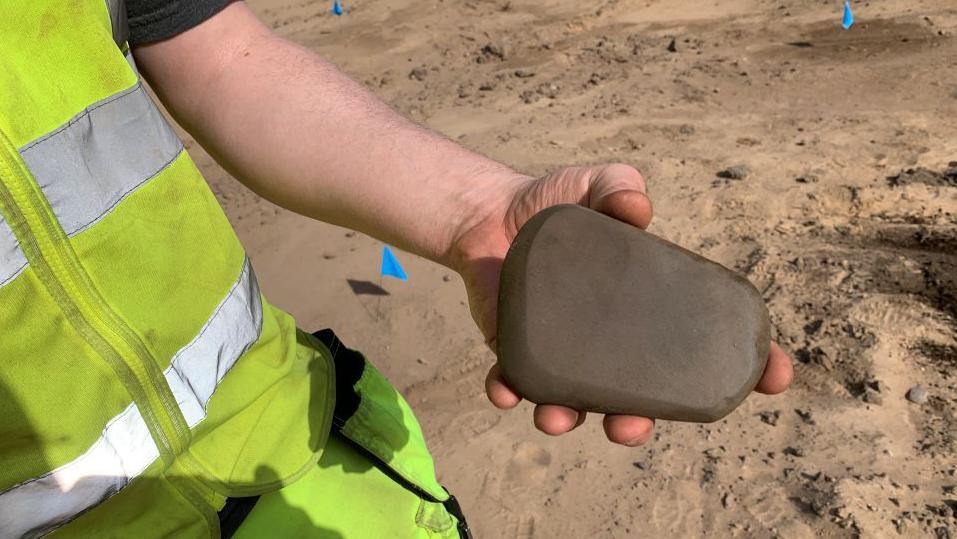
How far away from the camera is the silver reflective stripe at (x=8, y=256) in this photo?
89 centimetres

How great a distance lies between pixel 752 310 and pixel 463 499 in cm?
140

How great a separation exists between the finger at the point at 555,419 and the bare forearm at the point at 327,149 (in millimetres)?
341

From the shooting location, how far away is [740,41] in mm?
4633

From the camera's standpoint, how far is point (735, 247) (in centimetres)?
300

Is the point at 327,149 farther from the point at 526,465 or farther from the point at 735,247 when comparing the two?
the point at 735,247

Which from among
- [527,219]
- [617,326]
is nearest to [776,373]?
[617,326]

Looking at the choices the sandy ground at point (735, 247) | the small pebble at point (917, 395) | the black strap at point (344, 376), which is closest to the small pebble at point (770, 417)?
the sandy ground at point (735, 247)

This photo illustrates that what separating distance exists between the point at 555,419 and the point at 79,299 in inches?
28.3

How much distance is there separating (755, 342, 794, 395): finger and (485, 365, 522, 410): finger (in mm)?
434

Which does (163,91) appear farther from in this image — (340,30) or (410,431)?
(340,30)

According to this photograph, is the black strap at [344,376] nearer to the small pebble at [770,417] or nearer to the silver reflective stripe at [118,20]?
the silver reflective stripe at [118,20]

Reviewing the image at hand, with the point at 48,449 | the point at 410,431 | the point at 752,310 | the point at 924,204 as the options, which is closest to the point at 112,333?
the point at 48,449

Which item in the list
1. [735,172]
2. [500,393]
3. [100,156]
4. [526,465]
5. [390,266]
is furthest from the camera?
[735,172]

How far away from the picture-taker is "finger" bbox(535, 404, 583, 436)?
121cm
